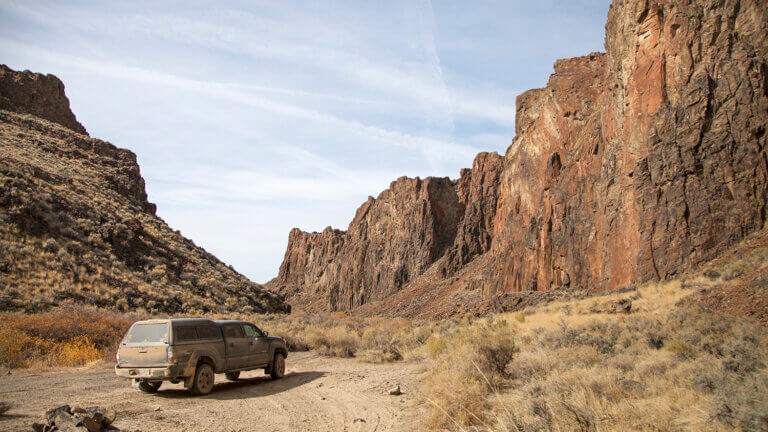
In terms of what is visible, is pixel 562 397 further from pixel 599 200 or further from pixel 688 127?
pixel 599 200

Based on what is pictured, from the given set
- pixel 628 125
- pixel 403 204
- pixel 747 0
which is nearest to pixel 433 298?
pixel 403 204

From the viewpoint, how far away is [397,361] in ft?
56.1

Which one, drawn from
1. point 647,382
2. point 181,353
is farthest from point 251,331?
point 647,382

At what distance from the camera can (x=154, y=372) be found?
10.1 m

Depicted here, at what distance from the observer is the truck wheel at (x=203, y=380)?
10.6 metres

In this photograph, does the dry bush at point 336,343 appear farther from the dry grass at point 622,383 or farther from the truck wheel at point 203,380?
the truck wheel at point 203,380

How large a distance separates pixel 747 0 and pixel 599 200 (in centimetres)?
1665

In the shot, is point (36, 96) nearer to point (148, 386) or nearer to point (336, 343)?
point (336, 343)

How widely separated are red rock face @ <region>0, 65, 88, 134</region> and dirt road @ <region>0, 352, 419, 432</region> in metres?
47.8

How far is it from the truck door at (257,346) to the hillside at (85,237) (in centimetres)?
1421

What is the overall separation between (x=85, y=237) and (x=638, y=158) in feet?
125

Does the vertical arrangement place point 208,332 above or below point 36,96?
below

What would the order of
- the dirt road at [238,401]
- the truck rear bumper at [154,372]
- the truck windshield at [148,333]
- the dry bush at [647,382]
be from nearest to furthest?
1. the dry bush at [647,382]
2. the dirt road at [238,401]
3. the truck rear bumper at [154,372]
4. the truck windshield at [148,333]

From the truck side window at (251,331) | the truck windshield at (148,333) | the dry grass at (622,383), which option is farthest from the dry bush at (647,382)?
the truck windshield at (148,333)
